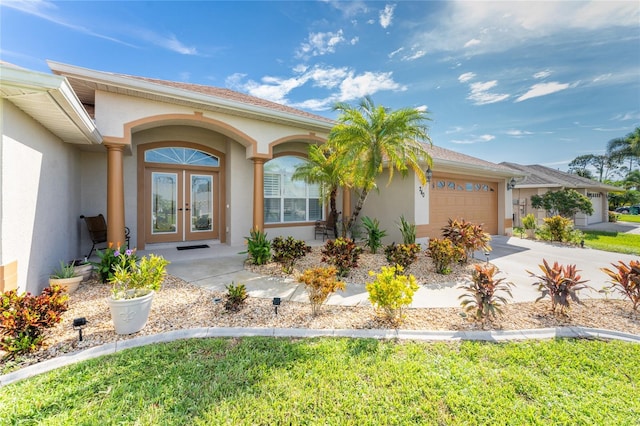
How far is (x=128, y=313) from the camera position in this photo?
3.38 metres

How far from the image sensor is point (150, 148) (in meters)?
8.55

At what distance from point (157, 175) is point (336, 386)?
9132 mm

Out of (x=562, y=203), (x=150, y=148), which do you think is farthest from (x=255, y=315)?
(x=562, y=203)

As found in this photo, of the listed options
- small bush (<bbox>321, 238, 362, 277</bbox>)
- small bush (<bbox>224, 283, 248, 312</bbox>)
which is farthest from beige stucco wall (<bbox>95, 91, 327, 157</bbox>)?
small bush (<bbox>224, 283, 248, 312</bbox>)

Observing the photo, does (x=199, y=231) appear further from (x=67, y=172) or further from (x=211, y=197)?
(x=67, y=172)

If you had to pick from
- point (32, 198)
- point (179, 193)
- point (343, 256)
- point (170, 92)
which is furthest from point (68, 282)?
point (343, 256)

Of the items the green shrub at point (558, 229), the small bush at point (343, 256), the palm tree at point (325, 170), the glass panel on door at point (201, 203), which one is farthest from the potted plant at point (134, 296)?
the green shrub at point (558, 229)

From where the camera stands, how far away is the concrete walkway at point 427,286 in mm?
4949

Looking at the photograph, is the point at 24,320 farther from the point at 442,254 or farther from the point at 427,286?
the point at 442,254

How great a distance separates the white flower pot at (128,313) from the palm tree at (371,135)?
5583 millimetres

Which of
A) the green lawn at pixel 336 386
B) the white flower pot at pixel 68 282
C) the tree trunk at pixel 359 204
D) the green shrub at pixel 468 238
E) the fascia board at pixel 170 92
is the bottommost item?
the green lawn at pixel 336 386

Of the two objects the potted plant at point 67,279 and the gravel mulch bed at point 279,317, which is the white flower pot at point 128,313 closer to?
the gravel mulch bed at point 279,317

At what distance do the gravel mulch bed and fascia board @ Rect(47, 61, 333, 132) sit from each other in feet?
14.8

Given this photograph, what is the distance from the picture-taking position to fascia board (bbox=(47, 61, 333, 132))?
5406mm
